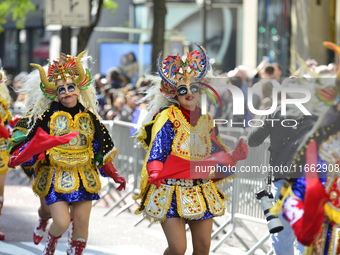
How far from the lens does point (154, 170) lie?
245 inches

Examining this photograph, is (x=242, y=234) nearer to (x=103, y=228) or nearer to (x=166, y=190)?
(x=103, y=228)

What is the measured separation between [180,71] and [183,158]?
746 mm

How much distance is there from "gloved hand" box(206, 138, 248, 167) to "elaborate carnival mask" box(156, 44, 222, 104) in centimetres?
50

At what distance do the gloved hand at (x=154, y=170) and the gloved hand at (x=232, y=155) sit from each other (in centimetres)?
44

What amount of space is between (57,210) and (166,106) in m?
1.33

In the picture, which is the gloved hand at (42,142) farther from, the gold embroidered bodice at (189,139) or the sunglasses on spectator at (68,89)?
the gold embroidered bodice at (189,139)

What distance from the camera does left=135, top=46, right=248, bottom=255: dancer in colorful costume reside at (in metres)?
6.29

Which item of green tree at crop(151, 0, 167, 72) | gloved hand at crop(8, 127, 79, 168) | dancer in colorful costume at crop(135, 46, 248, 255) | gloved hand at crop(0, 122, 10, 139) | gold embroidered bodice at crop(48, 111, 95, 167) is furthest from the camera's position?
green tree at crop(151, 0, 167, 72)

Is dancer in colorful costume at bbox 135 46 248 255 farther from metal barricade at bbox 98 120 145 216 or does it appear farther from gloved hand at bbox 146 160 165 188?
metal barricade at bbox 98 120 145 216

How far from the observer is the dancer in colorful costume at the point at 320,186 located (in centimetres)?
493

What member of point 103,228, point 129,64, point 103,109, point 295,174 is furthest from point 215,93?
point 129,64

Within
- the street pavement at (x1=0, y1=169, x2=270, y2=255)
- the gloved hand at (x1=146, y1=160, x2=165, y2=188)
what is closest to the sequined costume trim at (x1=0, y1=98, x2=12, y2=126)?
the street pavement at (x1=0, y1=169, x2=270, y2=255)

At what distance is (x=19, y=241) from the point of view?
8961mm

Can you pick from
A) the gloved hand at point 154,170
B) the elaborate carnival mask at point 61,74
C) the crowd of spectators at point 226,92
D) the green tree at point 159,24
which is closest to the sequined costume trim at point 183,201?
the gloved hand at point 154,170
